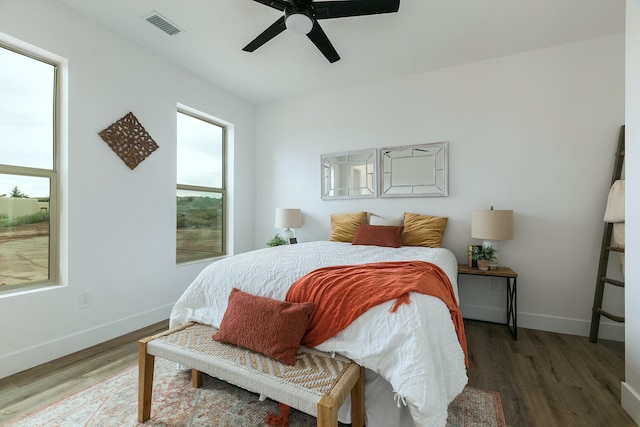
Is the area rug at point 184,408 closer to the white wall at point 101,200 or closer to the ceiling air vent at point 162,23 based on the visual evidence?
the white wall at point 101,200

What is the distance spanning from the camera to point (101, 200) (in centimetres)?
253

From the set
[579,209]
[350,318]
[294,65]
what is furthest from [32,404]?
[579,209]

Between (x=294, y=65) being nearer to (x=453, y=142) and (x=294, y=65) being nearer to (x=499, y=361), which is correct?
(x=453, y=142)

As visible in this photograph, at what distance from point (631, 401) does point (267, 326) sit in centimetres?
203

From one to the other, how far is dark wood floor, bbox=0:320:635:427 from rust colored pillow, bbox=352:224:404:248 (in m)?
1.09

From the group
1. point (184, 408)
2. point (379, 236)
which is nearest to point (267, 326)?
point (184, 408)

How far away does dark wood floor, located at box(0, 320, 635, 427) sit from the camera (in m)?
1.60

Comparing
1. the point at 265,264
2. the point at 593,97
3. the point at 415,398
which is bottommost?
the point at 415,398

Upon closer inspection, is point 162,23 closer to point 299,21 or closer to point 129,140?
point 129,140

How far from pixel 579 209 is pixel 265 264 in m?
2.90

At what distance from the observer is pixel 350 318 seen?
1.37m

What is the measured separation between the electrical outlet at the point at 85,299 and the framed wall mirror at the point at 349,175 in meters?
2.61

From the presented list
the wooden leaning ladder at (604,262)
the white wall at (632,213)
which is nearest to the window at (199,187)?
the white wall at (632,213)

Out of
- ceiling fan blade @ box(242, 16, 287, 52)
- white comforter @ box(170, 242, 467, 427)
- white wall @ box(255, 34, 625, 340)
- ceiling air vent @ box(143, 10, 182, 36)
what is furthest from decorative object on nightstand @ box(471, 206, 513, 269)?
ceiling air vent @ box(143, 10, 182, 36)
